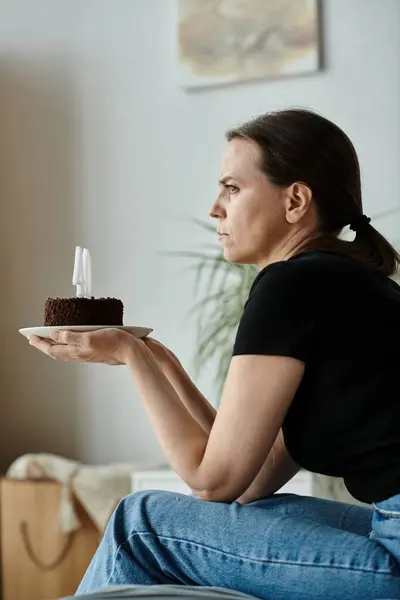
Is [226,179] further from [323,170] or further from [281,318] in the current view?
[281,318]

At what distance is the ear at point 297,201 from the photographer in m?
1.40

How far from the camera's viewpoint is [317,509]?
138 cm

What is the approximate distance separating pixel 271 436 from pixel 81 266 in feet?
1.92

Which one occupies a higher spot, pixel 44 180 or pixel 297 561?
pixel 44 180

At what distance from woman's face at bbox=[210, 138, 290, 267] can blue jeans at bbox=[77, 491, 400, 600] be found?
0.40m

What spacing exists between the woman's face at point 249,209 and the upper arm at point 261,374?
0.20 m

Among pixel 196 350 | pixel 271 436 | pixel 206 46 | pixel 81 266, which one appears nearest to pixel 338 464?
pixel 271 436

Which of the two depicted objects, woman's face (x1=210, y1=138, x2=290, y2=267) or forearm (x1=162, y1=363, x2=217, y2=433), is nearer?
woman's face (x1=210, y1=138, x2=290, y2=267)

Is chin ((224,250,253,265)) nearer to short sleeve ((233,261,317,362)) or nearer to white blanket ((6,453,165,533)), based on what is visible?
short sleeve ((233,261,317,362))

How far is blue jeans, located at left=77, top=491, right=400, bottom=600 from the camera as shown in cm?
113

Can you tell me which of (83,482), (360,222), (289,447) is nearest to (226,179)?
(360,222)

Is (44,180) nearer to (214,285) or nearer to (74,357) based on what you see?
(214,285)

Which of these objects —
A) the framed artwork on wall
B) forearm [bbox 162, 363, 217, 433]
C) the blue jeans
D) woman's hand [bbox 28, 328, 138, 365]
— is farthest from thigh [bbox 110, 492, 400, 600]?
the framed artwork on wall

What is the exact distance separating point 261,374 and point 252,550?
0.72 ft
